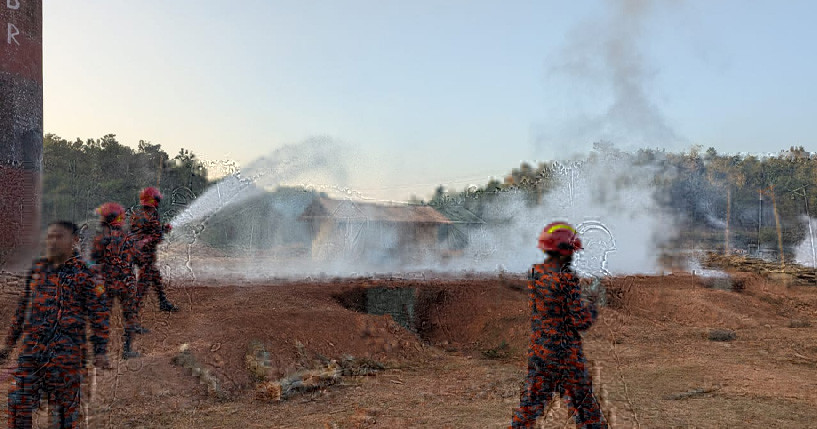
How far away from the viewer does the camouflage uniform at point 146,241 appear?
8422 millimetres

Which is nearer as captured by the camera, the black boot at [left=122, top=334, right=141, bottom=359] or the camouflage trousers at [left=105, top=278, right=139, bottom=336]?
the black boot at [left=122, top=334, right=141, bottom=359]

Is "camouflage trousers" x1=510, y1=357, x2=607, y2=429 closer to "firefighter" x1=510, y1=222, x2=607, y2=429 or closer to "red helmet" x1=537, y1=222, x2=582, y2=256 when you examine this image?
"firefighter" x1=510, y1=222, x2=607, y2=429

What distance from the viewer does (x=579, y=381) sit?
4.08 metres

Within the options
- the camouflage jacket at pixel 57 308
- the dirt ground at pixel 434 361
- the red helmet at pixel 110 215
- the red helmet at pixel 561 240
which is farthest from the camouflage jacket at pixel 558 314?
the red helmet at pixel 110 215

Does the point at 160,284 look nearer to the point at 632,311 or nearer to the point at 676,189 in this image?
the point at 632,311

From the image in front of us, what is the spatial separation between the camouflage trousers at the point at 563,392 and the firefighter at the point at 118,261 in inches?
208

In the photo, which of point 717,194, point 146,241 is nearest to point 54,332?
point 146,241

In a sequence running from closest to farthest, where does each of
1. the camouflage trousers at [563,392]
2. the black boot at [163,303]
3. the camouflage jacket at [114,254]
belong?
1. the camouflage trousers at [563,392]
2. the camouflage jacket at [114,254]
3. the black boot at [163,303]

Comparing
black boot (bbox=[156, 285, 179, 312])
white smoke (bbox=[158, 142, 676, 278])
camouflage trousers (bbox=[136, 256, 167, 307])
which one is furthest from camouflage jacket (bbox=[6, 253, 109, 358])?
white smoke (bbox=[158, 142, 676, 278])

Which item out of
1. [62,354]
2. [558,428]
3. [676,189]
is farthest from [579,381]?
[676,189]

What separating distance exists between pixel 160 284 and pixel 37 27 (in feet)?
39.3

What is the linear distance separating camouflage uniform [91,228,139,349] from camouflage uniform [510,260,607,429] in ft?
17.8

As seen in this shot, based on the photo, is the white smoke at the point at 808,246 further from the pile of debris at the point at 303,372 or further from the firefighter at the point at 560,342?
the firefighter at the point at 560,342

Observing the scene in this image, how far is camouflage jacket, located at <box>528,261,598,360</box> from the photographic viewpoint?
162 inches
